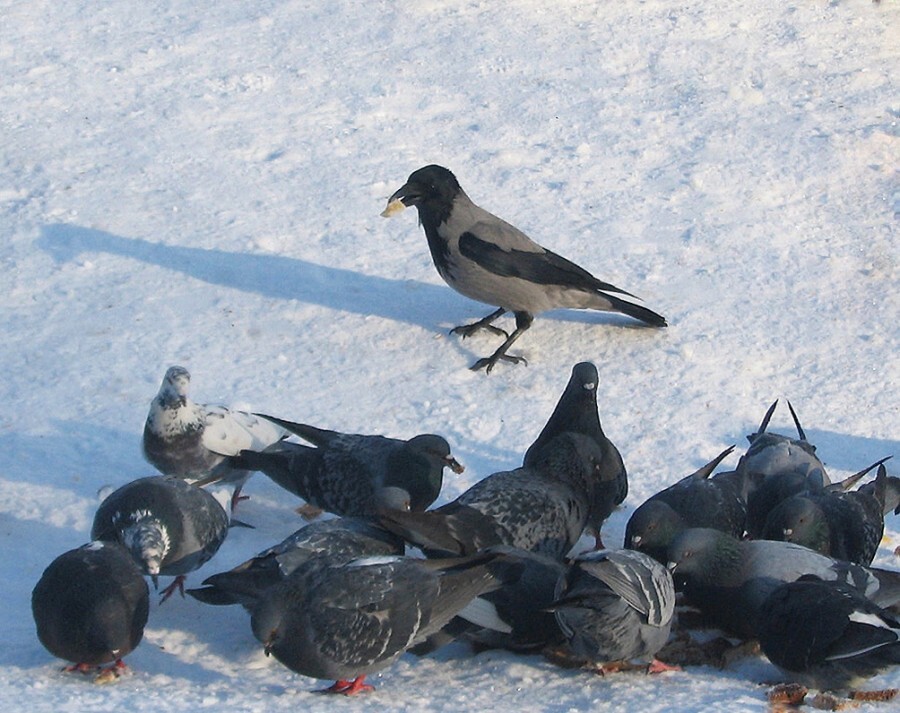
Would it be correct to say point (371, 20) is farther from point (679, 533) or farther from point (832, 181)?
point (679, 533)

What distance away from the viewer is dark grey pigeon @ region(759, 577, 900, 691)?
412cm

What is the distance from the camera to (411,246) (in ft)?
23.7

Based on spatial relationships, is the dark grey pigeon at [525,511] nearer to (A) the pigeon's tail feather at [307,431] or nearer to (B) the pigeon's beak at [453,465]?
(B) the pigeon's beak at [453,465]

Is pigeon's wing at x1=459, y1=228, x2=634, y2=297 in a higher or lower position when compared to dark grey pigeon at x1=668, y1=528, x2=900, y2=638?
higher

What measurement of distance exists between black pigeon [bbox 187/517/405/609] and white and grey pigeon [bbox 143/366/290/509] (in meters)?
0.80

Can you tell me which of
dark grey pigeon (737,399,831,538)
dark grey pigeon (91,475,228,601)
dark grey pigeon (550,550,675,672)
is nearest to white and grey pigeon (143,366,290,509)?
dark grey pigeon (91,475,228,601)

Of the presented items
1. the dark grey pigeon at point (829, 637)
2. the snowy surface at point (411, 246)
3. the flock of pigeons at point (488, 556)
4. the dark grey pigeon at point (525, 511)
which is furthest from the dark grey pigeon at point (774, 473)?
the dark grey pigeon at point (829, 637)

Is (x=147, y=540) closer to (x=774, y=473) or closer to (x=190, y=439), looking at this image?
(x=190, y=439)

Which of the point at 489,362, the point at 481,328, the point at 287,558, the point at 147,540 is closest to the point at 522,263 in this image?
the point at 481,328

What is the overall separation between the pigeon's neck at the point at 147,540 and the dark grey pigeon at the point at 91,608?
0.14 metres

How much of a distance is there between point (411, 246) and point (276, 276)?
0.79 m

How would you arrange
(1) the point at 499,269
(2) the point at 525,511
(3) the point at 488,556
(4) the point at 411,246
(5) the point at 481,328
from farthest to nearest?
(4) the point at 411,246
(5) the point at 481,328
(1) the point at 499,269
(2) the point at 525,511
(3) the point at 488,556

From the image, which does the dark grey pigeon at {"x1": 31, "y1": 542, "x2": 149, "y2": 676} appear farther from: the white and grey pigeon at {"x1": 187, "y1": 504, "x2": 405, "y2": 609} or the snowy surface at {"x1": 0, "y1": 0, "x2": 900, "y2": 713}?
the white and grey pigeon at {"x1": 187, "y1": 504, "x2": 405, "y2": 609}

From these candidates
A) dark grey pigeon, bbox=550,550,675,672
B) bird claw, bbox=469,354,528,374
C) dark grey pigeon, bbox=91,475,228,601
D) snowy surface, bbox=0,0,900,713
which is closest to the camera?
dark grey pigeon, bbox=550,550,675,672
